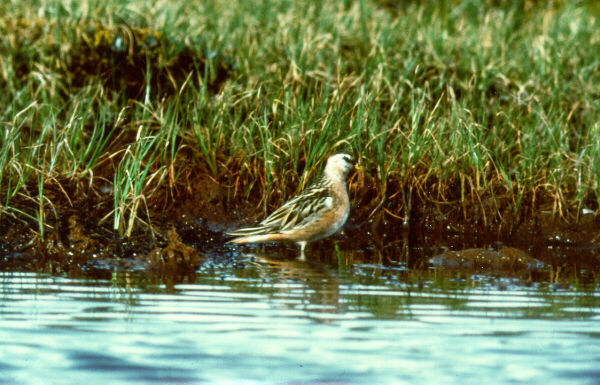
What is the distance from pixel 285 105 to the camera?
391 inches

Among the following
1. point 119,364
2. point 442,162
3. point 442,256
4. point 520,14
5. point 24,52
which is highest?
point 520,14

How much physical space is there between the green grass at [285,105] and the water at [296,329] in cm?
188

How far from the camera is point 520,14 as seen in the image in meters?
16.6

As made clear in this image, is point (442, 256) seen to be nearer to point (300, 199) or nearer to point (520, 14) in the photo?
point (300, 199)

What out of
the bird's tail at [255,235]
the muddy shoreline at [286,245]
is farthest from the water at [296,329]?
the bird's tail at [255,235]

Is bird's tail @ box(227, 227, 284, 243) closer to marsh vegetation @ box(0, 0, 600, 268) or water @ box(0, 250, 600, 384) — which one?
marsh vegetation @ box(0, 0, 600, 268)

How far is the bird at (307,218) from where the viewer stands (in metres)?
8.48

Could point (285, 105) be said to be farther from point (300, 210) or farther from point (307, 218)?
point (307, 218)

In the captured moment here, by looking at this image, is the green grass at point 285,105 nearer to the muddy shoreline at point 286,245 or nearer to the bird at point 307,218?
the muddy shoreline at point 286,245

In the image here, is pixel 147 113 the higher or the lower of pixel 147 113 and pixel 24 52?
the lower

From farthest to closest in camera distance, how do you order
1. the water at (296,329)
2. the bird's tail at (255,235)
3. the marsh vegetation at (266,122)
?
the marsh vegetation at (266,122) < the bird's tail at (255,235) < the water at (296,329)

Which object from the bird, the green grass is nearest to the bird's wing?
the bird

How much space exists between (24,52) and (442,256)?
5.81 meters

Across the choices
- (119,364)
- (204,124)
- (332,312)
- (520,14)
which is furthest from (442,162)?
(520,14)
